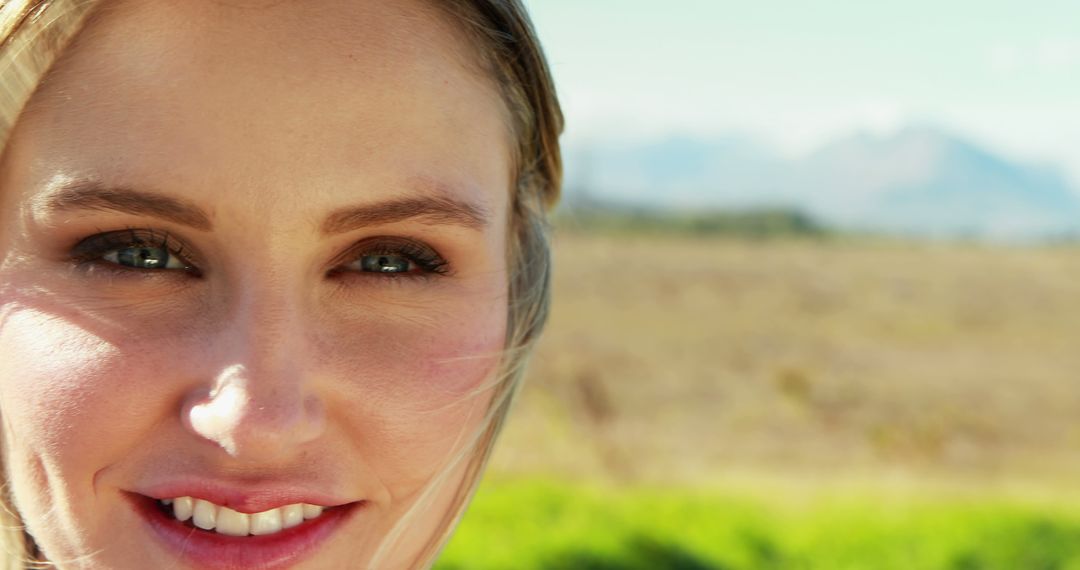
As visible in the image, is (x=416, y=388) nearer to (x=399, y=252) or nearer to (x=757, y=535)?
(x=399, y=252)

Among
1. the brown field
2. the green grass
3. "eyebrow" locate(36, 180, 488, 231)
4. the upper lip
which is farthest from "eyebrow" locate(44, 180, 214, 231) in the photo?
the brown field

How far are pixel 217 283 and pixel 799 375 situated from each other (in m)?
20.2

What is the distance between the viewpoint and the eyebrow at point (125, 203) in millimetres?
882

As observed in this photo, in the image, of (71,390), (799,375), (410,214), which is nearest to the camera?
(71,390)

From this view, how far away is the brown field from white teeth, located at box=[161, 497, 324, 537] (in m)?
3.98

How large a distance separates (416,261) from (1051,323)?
3181 centimetres

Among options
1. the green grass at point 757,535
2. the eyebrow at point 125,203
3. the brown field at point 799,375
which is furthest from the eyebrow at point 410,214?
the brown field at point 799,375

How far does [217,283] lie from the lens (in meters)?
0.91

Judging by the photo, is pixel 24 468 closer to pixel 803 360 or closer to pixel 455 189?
pixel 455 189

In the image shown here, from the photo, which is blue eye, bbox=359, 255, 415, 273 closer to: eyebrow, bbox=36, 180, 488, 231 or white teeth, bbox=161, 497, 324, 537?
eyebrow, bbox=36, 180, 488, 231

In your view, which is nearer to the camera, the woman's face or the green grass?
the woman's face

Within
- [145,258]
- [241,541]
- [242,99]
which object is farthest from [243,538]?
[242,99]

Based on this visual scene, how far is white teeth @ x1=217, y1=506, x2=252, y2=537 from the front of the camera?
91cm

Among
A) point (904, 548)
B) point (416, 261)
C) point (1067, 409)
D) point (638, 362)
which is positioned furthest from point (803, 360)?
point (416, 261)
